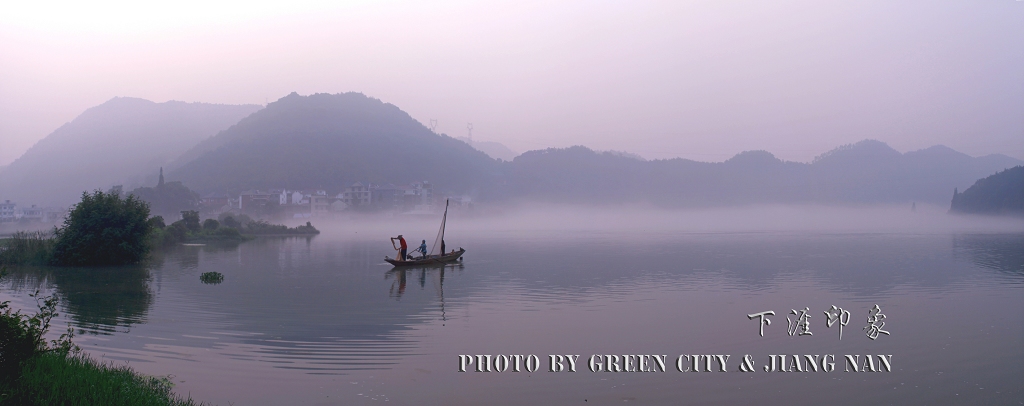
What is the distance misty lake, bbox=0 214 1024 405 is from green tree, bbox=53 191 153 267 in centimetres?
257

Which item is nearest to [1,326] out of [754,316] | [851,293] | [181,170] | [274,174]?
[754,316]

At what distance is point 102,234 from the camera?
3450 centimetres

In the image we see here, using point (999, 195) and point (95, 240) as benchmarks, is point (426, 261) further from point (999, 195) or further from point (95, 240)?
point (999, 195)

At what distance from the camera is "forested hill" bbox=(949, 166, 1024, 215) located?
14300 centimetres

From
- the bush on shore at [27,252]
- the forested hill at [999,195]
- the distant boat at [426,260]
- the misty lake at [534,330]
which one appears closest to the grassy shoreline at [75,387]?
the misty lake at [534,330]

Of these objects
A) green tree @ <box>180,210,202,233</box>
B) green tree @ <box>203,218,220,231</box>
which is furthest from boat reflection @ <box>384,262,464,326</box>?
green tree @ <box>203,218,220,231</box>

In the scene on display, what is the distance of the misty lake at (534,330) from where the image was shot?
11.2 m

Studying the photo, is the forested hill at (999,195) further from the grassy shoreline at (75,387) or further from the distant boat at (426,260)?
the grassy shoreline at (75,387)

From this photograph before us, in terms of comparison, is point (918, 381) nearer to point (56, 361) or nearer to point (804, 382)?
point (804, 382)

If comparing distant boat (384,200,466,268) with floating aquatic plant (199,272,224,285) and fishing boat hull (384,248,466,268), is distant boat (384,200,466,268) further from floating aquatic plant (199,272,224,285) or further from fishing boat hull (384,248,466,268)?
floating aquatic plant (199,272,224,285)

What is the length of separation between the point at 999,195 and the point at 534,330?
6713 inches

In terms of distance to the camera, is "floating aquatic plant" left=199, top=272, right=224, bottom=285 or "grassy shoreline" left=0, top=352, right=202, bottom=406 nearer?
"grassy shoreline" left=0, top=352, right=202, bottom=406

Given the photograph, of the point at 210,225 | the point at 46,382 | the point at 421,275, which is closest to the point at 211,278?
the point at 421,275

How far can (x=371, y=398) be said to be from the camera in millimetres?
10367
